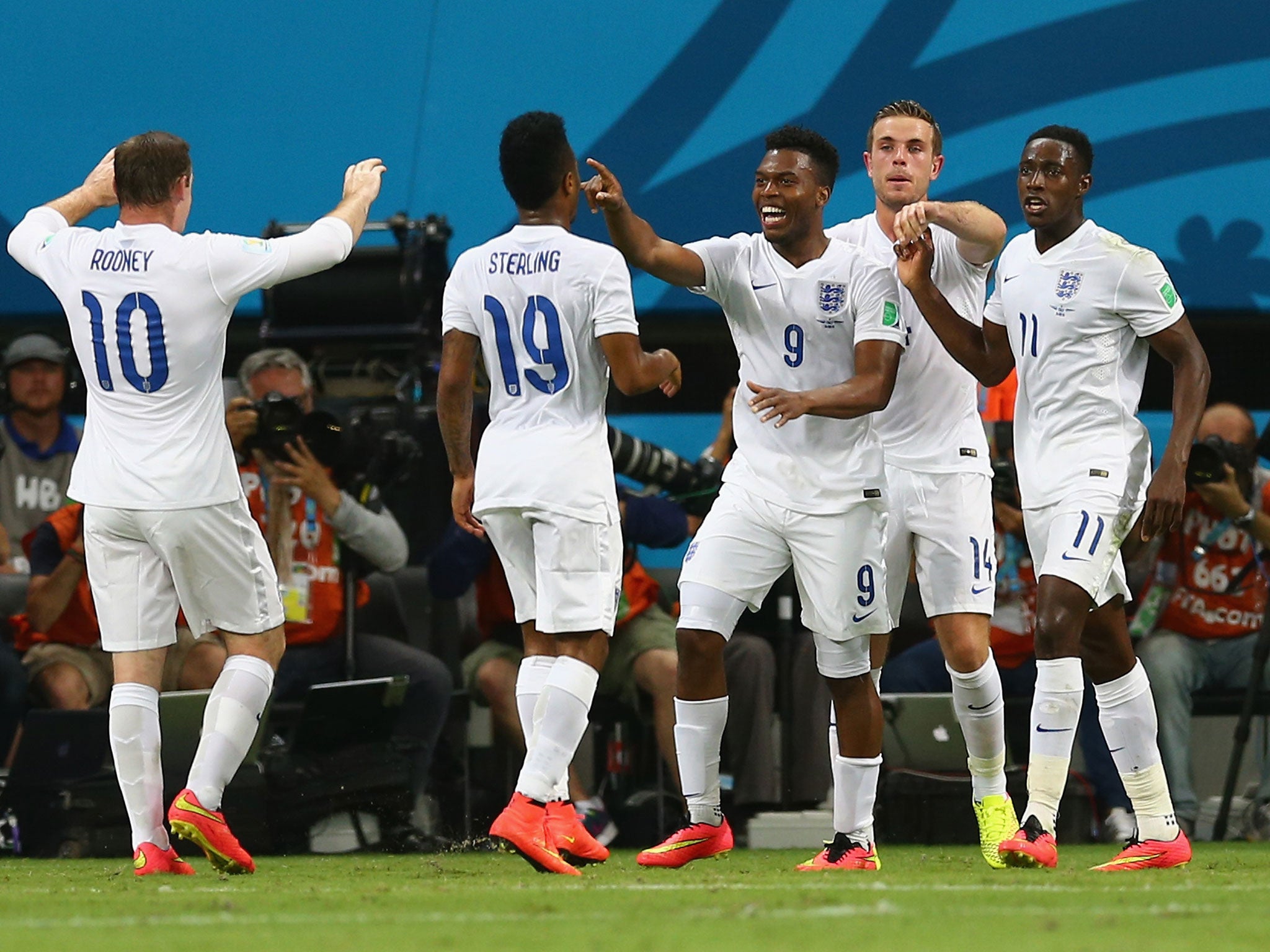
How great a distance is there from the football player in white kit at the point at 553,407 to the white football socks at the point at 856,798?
66 centimetres

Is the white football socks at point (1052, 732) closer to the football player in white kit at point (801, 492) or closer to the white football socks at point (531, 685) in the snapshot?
the football player in white kit at point (801, 492)

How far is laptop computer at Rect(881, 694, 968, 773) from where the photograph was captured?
7.25 meters

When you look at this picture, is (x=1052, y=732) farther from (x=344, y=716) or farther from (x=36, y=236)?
(x=36, y=236)

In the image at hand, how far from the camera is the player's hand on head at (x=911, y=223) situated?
5.24 m

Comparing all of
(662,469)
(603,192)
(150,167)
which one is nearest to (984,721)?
(662,469)

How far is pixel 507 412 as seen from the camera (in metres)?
5.20

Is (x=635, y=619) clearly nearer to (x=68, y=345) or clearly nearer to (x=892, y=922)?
Result: (x=68, y=345)

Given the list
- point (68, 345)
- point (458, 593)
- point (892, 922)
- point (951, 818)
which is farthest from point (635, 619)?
point (892, 922)

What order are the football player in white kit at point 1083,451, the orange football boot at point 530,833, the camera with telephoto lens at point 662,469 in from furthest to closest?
the camera with telephoto lens at point 662,469 → the football player in white kit at point 1083,451 → the orange football boot at point 530,833

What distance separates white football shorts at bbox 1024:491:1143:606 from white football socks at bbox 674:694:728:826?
1.00 meters

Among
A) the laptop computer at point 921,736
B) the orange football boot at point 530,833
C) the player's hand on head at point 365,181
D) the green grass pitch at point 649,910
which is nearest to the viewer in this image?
the green grass pitch at point 649,910

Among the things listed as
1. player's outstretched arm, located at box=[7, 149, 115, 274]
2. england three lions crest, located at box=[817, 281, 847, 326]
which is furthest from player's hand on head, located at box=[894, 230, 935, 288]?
player's outstretched arm, located at box=[7, 149, 115, 274]

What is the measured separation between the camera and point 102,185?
18.2 feet

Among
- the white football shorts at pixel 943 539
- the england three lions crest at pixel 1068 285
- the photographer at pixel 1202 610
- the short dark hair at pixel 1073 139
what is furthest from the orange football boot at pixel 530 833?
the photographer at pixel 1202 610
